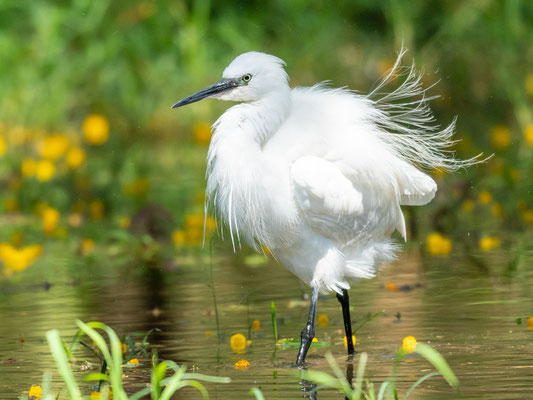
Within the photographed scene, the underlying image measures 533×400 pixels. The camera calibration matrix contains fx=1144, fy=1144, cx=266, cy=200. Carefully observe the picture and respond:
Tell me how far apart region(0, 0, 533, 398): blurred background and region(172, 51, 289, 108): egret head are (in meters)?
3.30

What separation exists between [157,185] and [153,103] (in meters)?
3.19

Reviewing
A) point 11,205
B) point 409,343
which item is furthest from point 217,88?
point 11,205

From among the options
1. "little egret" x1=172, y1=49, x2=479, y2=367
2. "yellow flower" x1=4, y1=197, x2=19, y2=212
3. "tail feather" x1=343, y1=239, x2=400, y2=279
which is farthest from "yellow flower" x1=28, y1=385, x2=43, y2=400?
"yellow flower" x1=4, y1=197, x2=19, y2=212

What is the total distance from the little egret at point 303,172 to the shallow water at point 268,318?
39 centimetres

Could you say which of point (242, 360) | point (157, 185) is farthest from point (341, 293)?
point (157, 185)

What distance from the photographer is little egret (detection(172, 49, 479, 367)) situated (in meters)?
5.36

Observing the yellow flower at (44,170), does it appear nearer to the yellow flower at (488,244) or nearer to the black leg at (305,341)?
the yellow flower at (488,244)

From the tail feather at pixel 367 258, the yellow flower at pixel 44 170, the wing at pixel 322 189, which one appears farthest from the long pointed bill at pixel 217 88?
the yellow flower at pixel 44 170

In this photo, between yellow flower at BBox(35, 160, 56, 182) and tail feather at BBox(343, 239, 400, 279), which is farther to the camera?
yellow flower at BBox(35, 160, 56, 182)

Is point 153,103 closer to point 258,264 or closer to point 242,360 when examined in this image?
point 258,264

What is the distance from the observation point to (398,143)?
5.88 metres

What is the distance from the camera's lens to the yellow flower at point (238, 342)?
17.5ft

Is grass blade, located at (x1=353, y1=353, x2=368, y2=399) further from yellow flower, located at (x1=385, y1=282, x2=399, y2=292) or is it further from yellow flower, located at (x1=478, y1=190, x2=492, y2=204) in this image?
yellow flower, located at (x1=478, y1=190, x2=492, y2=204)

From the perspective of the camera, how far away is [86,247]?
869cm
